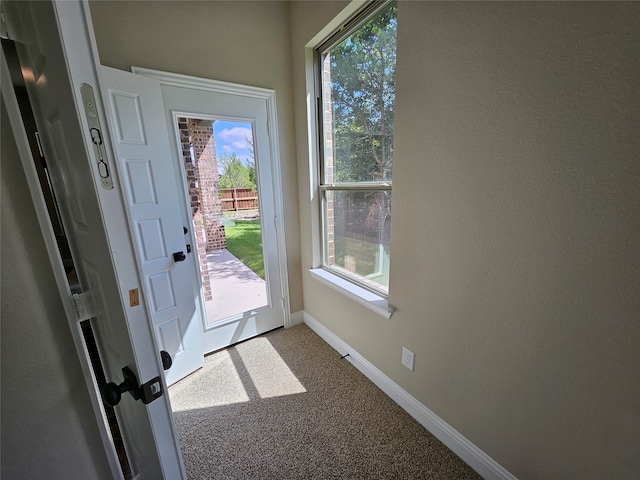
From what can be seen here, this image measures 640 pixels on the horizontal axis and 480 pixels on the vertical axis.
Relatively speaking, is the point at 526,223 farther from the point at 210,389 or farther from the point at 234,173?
the point at 210,389

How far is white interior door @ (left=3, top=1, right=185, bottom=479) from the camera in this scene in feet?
1.50

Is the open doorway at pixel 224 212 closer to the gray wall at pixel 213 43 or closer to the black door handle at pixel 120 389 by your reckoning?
the gray wall at pixel 213 43

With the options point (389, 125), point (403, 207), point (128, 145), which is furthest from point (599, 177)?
point (128, 145)

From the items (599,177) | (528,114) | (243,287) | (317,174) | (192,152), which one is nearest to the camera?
(599,177)

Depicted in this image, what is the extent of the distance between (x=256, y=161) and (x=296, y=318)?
1.54 meters

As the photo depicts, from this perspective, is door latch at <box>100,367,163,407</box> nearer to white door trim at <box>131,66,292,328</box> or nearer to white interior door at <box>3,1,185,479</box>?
white interior door at <box>3,1,185,479</box>

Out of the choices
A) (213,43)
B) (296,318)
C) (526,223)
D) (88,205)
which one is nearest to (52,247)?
(88,205)

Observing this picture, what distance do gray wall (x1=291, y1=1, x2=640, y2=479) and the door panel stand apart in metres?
1.19

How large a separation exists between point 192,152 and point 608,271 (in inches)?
89.3

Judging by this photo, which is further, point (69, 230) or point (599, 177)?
point (599, 177)

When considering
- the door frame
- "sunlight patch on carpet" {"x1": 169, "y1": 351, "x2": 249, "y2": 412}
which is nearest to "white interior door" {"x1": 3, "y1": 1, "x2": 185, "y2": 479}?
the door frame

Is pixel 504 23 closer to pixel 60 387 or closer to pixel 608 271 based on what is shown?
pixel 608 271

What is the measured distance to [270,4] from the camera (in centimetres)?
201

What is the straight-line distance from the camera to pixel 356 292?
6.23ft
